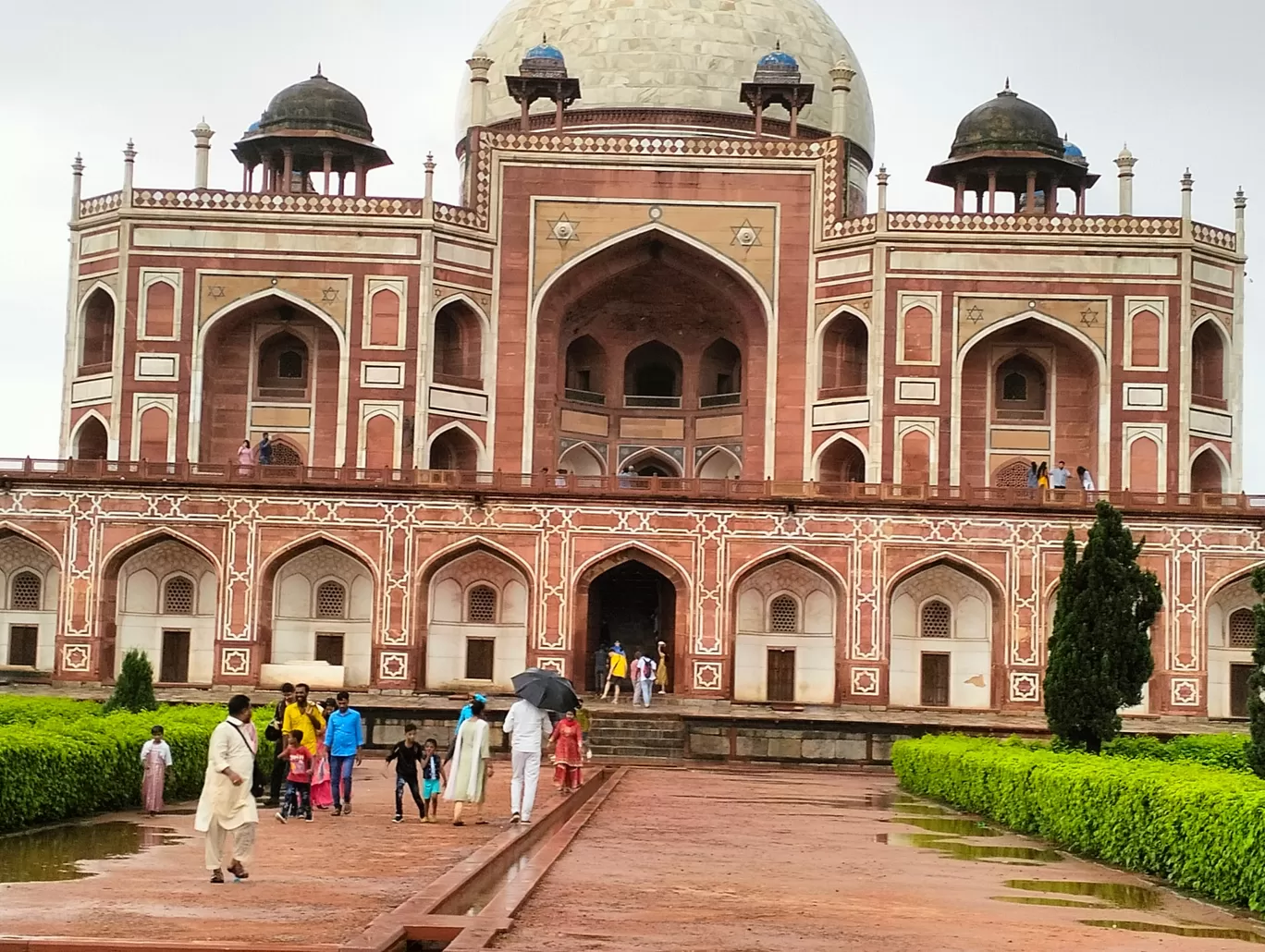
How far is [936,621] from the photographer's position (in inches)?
1172

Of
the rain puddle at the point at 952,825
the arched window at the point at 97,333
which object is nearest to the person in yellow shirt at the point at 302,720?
the rain puddle at the point at 952,825

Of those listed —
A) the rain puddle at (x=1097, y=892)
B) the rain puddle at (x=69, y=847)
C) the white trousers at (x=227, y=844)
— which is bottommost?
the rain puddle at (x=1097, y=892)

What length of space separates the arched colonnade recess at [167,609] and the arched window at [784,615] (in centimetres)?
811

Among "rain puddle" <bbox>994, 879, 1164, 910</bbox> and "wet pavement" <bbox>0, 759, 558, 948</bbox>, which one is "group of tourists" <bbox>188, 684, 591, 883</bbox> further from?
"rain puddle" <bbox>994, 879, 1164, 910</bbox>

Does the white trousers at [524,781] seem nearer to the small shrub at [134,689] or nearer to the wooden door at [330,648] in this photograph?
the small shrub at [134,689]

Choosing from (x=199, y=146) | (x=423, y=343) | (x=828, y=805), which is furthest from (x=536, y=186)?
(x=828, y=805)

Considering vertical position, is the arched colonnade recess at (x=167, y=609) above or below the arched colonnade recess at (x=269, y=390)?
below

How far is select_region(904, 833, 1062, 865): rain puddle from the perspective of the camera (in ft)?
43.8

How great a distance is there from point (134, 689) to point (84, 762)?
6.43m

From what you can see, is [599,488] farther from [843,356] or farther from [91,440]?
[91,440]

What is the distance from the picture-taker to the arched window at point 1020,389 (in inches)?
1319

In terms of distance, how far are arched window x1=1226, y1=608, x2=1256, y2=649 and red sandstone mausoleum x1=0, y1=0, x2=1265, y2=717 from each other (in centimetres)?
4

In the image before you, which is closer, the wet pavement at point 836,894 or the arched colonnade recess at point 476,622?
the wet pavement at point 836,894

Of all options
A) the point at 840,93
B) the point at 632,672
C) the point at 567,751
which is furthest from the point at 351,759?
the point at 840,93
